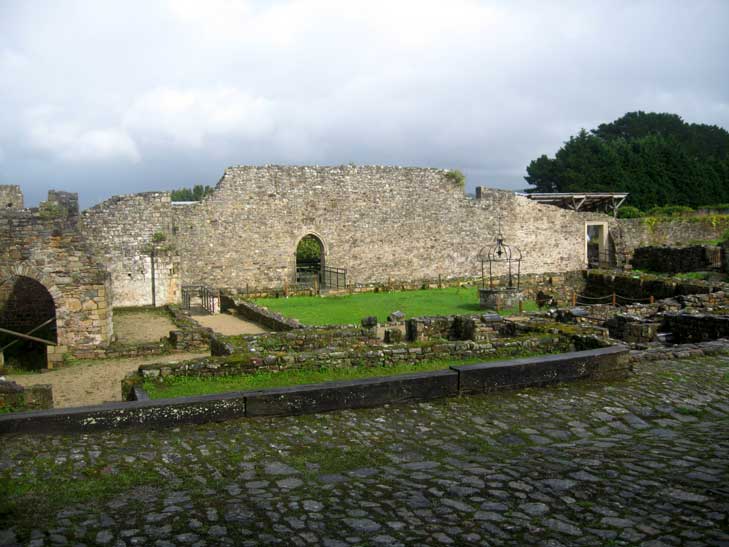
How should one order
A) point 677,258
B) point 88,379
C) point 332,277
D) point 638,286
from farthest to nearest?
point 677,258, point 332,277, point 638,286, point 88,379

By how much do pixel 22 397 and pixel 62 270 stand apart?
614 cm

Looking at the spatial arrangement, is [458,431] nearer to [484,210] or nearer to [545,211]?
[484,210]

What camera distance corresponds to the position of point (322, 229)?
26.1m

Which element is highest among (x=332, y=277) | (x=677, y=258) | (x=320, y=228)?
(x=320, y=228)

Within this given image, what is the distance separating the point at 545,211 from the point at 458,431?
2579 cm

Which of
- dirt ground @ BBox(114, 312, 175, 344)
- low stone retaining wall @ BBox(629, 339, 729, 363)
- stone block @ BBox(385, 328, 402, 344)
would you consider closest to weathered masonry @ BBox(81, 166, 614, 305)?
dirt ground @ BBox(114, 312, 175, 344)

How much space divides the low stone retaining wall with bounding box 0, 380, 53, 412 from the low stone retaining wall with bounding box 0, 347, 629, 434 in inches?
70.7

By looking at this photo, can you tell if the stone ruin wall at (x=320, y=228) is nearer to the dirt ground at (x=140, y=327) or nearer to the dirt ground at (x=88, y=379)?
the dirt ground at (x=140, y=327)

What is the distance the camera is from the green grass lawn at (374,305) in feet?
57.5

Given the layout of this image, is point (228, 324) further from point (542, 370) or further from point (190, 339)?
point (542, 370)

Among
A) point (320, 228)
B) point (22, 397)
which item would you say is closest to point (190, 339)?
point (22, 397)

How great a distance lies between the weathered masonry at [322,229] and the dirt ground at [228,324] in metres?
2.20

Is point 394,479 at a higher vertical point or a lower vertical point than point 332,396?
lower

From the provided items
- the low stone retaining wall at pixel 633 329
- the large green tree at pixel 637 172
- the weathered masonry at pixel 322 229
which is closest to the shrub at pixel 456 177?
the weathered masonry at pixel 322 229
